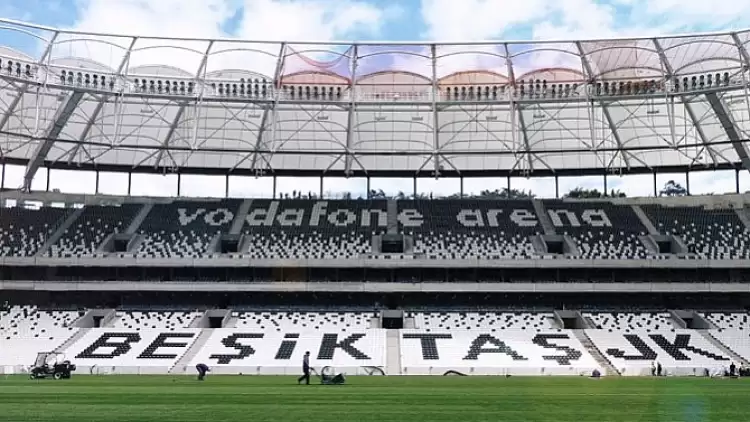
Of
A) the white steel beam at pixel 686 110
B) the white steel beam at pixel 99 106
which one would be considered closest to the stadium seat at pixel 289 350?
the white steel beam at pixel 99 106

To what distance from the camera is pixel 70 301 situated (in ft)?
191

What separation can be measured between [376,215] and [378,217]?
1.38 feet

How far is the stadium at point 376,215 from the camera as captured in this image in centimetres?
5006

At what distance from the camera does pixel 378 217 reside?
64.4 meters

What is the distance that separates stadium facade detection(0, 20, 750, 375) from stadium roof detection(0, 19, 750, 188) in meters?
0.15

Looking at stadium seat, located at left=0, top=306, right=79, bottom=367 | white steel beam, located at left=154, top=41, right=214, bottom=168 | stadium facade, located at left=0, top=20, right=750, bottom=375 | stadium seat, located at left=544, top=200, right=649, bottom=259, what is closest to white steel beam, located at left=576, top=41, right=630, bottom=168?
stadium facade, located at left=0, top=20, right=750, bottom=375

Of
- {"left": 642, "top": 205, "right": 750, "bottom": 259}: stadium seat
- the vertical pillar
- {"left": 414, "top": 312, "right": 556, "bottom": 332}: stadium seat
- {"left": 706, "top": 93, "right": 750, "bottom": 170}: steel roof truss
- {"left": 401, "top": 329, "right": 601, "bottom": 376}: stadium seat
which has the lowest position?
{"left": 401, "top": 329, "right": 601, "bottom": 376}: stadium seat

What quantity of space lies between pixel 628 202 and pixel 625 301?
36.6ft

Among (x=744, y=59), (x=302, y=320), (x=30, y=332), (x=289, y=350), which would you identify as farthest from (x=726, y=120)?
(x=30, y=332)

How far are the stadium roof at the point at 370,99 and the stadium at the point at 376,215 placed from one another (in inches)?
6.1

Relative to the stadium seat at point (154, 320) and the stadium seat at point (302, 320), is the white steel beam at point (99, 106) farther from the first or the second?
the stadium seat at point (302, 320)

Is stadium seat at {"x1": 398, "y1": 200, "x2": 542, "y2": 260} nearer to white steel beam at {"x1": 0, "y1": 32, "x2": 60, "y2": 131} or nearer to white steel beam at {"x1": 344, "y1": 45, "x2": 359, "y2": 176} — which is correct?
white steel beam at {"x1": 344, "y1": 45, "x2": 359, "y2": 176}

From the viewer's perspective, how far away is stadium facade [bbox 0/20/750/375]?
50.5 metres

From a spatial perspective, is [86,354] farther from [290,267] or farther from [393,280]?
[393,280]
